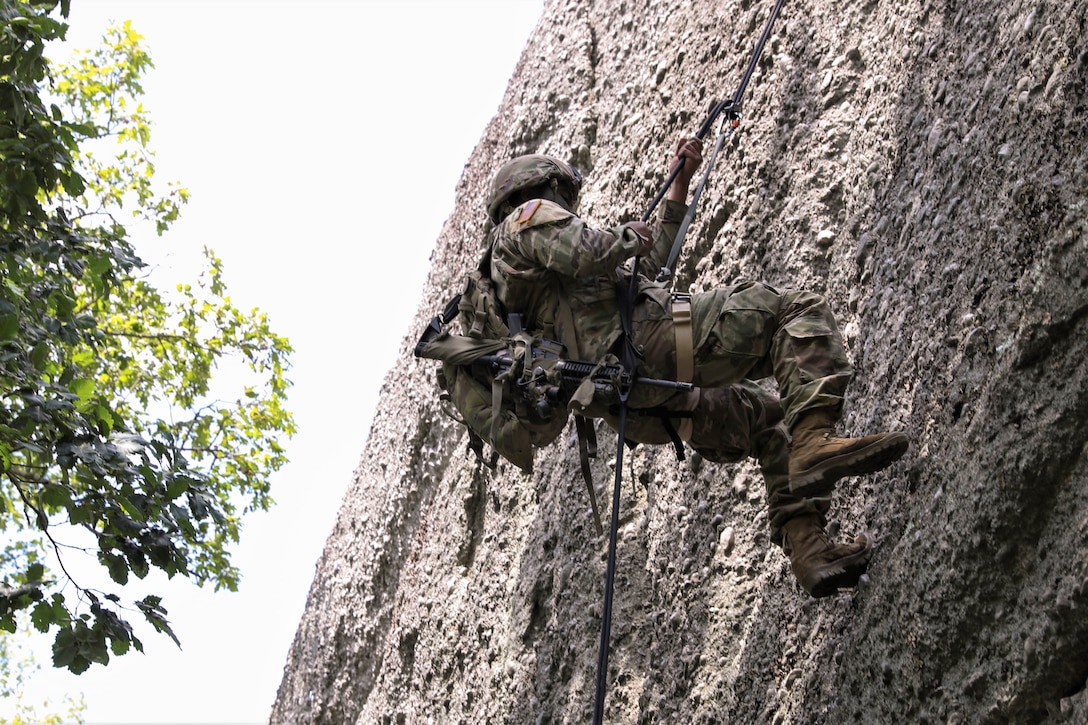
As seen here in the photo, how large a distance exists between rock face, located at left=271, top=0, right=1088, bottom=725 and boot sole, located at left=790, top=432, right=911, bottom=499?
13.4 inches

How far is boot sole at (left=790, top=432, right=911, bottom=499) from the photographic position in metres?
3.84

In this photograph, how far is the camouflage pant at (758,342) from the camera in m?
4.27

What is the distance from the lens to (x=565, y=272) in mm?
4676

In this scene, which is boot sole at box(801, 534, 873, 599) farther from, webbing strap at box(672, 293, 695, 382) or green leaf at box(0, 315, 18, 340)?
green leaf at box(0, 315, 18, 340)

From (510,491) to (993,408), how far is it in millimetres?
4647

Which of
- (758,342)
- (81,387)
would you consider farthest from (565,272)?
(81,387)

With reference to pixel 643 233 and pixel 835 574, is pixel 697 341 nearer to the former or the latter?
pixel 643 233

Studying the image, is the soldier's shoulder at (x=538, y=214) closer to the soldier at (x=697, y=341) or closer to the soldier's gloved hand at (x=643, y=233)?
the soldier at (x=697, y=341)

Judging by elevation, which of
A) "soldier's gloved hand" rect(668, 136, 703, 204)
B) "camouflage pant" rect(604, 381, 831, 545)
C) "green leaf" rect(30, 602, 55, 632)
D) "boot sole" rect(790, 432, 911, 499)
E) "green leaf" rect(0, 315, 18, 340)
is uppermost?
"soldier's gloved hand" rect(668, 136, 703, 204)

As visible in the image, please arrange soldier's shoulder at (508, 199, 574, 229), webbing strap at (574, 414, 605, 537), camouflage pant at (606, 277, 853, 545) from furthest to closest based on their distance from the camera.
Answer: webbing strap at (574, 414, 605, 537), soldier's shoulder at (508, 199, 574, 229), camouflage pant at (606, 277, 853, 545)

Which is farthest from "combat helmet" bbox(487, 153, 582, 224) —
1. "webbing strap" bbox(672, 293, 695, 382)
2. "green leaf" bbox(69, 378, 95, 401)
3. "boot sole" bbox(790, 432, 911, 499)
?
"green leaf" bbox(69, 378, 95, 401)

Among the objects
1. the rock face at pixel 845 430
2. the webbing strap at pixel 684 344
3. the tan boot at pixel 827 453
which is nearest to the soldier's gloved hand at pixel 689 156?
the webbing strap at pixel 684 344

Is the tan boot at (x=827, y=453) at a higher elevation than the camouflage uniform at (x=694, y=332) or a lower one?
lower

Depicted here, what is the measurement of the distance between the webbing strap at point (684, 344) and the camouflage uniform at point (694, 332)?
0.03m
